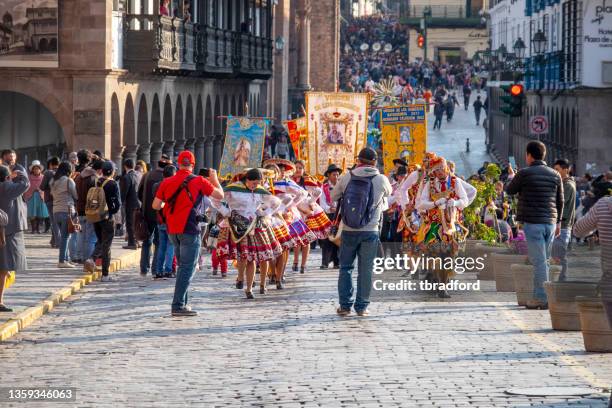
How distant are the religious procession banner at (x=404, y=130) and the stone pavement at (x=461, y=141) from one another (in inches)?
880

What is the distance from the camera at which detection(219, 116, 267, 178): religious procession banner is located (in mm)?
33062

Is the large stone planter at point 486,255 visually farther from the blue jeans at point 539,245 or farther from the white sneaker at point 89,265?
the white sneaker at point 89,265

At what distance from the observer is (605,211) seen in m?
12.0

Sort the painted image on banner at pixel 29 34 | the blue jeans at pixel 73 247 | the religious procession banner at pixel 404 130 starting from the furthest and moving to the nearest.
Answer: the religious procession banner at pixel 404 130 < the painted image on banner at pixel 29 34 < the blue jeans at pixel 73 247

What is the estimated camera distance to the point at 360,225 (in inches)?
671

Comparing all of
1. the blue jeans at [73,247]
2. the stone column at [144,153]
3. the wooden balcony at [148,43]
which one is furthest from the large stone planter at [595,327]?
the stone column at [144,153]

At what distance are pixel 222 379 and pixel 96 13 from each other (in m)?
22.0

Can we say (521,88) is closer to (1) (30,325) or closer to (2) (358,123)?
(2) (358,123)

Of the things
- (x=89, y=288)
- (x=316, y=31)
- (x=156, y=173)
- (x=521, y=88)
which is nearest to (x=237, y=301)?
(x=89, y=288)

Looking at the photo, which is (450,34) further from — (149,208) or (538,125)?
(149,208)

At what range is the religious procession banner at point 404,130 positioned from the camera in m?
35.2

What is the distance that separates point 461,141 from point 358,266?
196ft

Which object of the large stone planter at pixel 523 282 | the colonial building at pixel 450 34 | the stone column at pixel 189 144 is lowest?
the large stone planter at pixel 523 282

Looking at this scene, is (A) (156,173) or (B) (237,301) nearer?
(B) (237,301)
